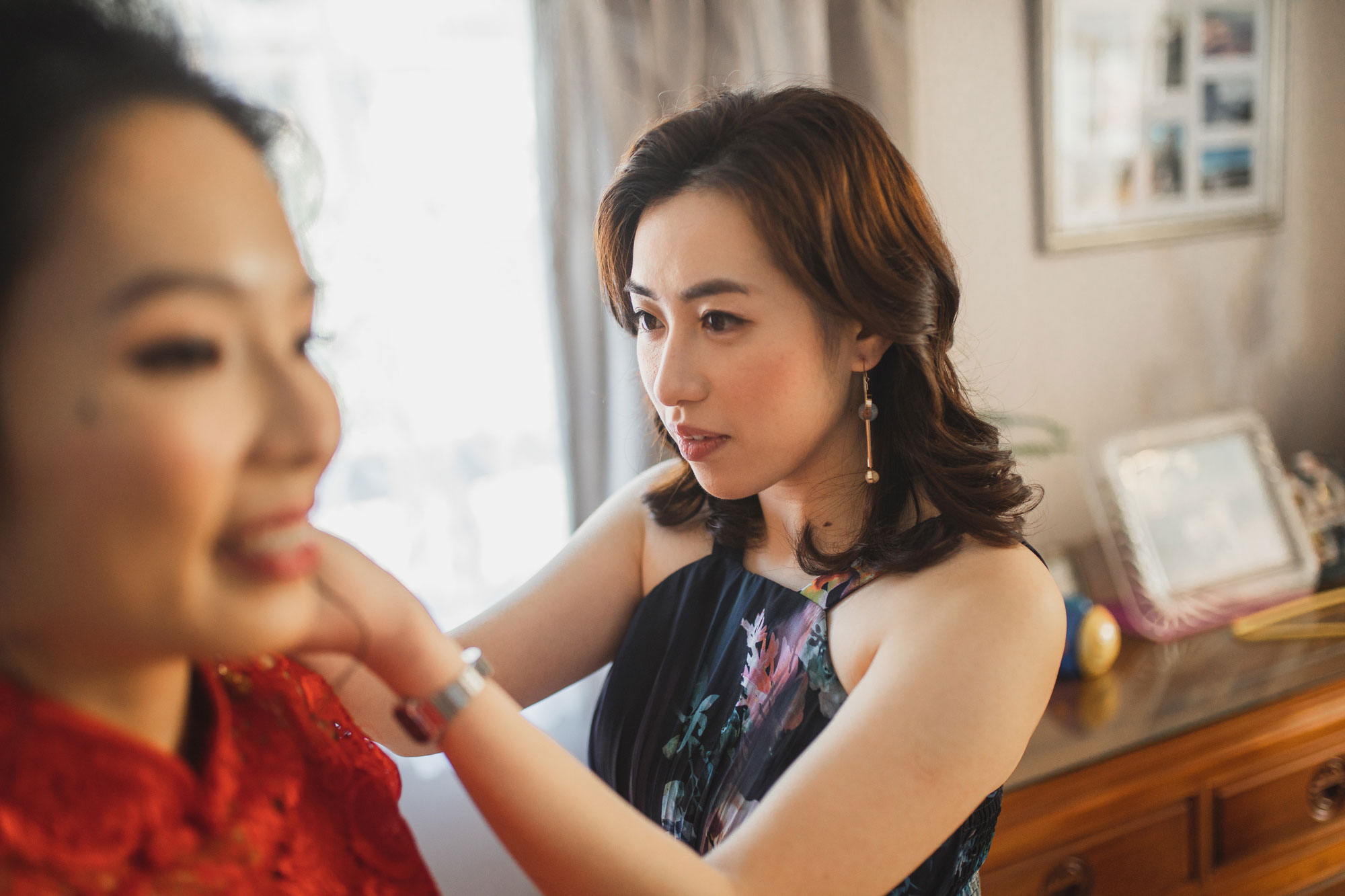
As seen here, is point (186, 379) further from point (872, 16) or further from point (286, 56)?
point (872, 16)

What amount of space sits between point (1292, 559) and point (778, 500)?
165 centimetres

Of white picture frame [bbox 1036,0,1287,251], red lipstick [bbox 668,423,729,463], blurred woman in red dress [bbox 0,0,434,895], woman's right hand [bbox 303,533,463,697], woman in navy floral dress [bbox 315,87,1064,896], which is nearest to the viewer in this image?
blurred woman in red dress [bbox 0,0,434,895]

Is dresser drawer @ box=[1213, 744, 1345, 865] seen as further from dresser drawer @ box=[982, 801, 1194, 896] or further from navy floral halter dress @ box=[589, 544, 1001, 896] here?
navy floral halter dress @ box=[589, 544, 1001, 896]

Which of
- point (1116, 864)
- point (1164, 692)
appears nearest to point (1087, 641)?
point (1164, 692)

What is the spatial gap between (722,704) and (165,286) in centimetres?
77

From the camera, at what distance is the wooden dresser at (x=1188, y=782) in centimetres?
154

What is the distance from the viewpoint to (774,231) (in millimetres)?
889

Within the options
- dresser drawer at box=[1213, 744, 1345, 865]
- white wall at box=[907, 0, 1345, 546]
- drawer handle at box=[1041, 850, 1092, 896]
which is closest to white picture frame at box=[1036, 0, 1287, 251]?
white wall at box=[907, 0, 1345, 546]

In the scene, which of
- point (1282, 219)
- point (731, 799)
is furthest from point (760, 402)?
point (1282, 219)

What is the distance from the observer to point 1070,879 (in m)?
1.55

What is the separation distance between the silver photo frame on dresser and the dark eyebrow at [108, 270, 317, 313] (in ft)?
6.57

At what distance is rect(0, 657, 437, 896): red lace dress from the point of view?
396 millimetres

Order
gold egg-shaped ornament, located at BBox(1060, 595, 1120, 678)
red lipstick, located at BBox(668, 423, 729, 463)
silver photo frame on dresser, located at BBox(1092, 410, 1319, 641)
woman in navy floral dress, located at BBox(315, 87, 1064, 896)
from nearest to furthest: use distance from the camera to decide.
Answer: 1. woman in navy floral dress, located at BBox(315, 87, 1064, 896)
2. red lipstick, located at BBox(668, 423, 729, 463)
3. gold egg-shaped ornament, located at BBox(1060, 595, 1120, 678)
4. silver photo frame on dresser, located at BBox(1092, 410, 1319, 641)

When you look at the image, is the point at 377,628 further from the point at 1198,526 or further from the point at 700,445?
the point at 1198,526
